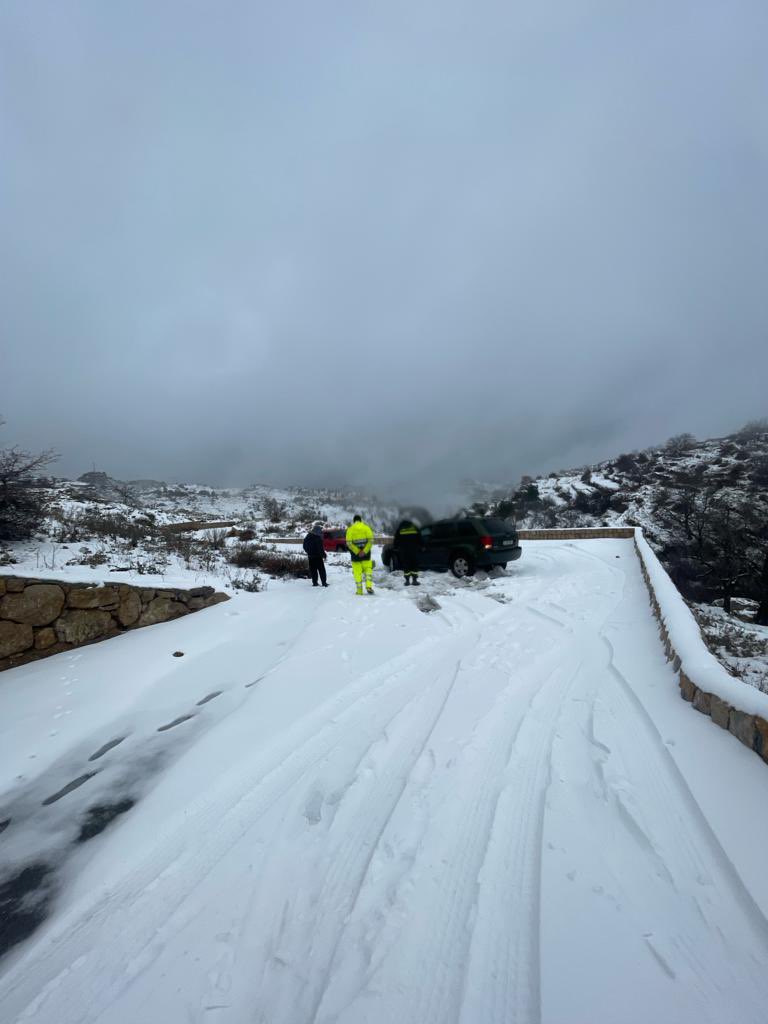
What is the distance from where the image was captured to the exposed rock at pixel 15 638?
493cm

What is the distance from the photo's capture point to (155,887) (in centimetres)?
214

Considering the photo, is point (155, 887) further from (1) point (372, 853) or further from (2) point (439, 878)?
(2) point (439, 878)

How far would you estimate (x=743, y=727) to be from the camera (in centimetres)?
293

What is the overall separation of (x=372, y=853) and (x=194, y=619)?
503 cm

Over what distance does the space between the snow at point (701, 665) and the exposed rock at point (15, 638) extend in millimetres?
7003

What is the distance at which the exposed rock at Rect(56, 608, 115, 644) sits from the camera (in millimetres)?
5367

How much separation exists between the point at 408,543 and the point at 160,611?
19.9 ft

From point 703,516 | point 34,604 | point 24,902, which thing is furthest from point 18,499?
point 703,516

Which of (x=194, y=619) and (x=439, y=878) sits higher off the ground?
(x=194, y=619)

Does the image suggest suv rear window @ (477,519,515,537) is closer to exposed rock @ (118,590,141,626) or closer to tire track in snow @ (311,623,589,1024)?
exposed rock @ (118,590,141,626)

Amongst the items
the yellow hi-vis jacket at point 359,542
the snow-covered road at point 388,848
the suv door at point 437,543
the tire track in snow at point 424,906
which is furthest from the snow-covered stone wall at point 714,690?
the suv door at point 437,543

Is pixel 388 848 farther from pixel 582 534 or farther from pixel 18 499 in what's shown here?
pixel 582 534

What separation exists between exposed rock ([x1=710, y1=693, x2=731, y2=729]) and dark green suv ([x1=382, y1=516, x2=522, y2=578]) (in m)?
7.12

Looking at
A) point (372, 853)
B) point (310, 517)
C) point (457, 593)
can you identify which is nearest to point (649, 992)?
point (372, 853)
